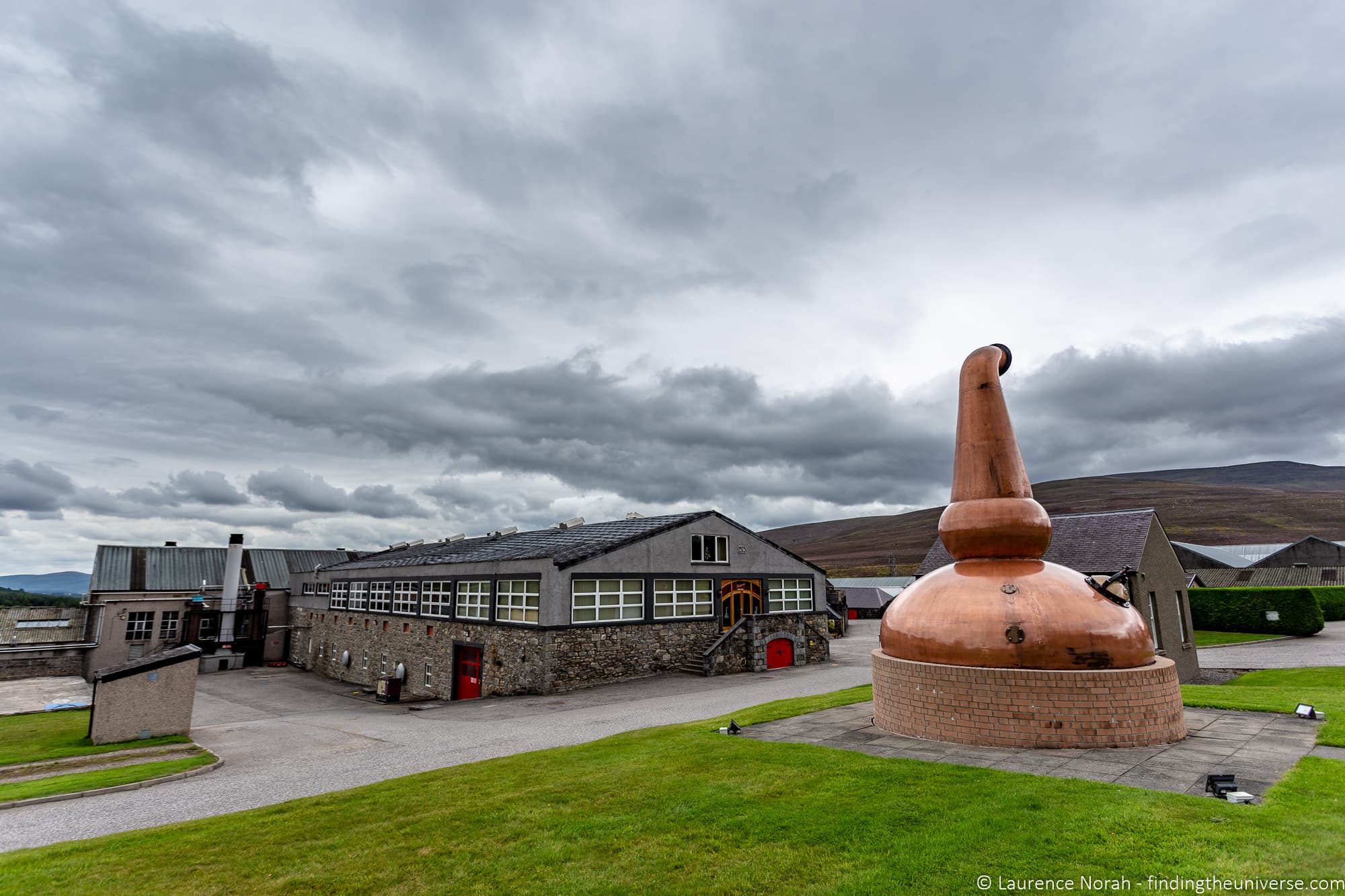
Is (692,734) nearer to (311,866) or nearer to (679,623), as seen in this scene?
(311,866)

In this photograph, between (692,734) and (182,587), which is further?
(182,587)

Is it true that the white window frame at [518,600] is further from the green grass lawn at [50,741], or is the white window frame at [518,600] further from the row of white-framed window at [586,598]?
the green grass lawn at [50,741]

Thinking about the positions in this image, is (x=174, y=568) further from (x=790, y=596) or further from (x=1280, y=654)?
(x=1280, y=654)

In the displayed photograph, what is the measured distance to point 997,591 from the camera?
1162 centimetres

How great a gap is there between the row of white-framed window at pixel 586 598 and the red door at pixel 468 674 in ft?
4.55

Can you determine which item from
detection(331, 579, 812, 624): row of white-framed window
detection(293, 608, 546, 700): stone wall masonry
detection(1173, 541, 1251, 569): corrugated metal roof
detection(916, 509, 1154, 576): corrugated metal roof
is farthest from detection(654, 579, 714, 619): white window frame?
detection(1173, 541, 1251, 569): corrugated metal roof

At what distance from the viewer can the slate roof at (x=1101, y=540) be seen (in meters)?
27.0

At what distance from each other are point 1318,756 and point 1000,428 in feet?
21.5

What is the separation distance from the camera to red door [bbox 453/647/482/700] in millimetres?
25891

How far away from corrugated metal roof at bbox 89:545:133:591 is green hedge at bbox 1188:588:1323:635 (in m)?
72.7

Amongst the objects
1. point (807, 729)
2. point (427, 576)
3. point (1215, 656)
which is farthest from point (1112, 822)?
point (1215, 656)

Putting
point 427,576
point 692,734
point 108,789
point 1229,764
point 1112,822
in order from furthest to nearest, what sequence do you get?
point 427,576, point 692,734, point 108,789, point 1229,764, point 1112,822

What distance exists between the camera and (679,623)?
27.0m

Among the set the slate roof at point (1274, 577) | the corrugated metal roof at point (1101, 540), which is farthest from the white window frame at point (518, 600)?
the slate roof at point (1274, 577)
